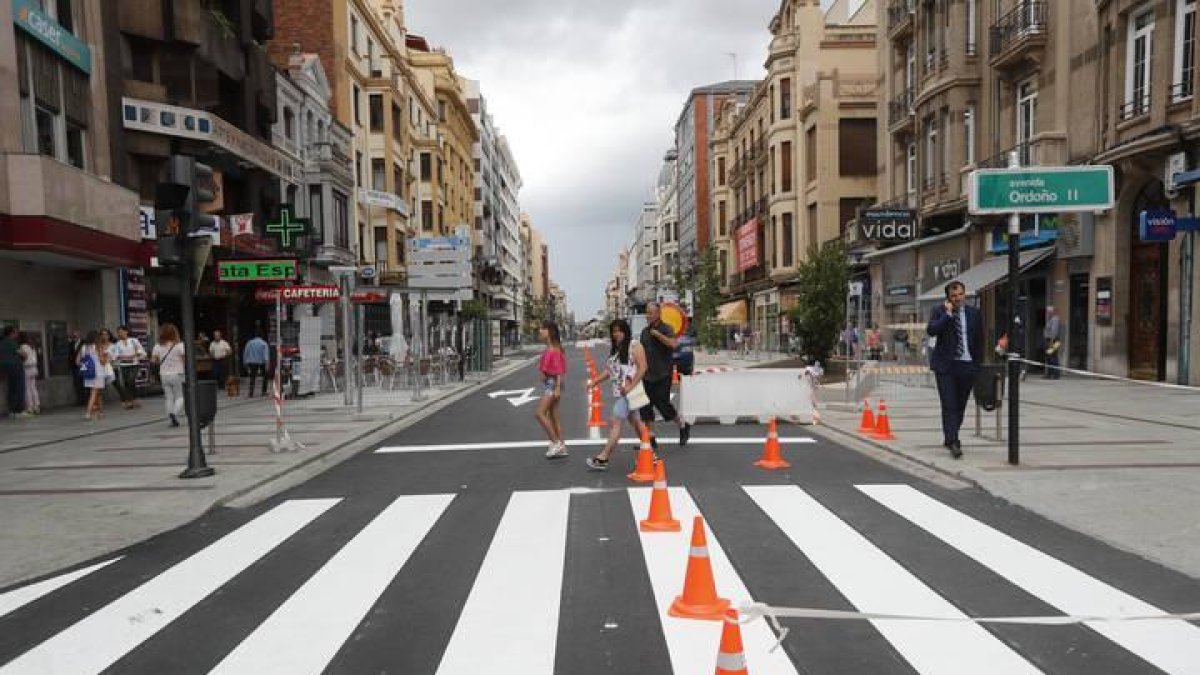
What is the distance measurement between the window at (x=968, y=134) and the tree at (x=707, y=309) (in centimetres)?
2211

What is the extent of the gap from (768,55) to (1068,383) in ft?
96.1

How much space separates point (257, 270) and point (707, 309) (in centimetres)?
3360

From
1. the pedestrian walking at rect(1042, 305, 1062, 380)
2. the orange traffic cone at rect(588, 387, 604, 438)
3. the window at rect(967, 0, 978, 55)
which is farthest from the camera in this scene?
the window at rect(967, 0, 978, 55)

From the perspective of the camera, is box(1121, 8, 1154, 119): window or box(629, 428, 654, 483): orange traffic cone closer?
box(629, 428, 654, 483): orange traffic cone

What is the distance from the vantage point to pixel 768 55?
4225 cm

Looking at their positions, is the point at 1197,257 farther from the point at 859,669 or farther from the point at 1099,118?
the point at 859,669

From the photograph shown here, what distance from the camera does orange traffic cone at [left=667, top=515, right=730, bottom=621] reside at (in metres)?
4.01

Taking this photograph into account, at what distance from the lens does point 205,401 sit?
27.5 ft

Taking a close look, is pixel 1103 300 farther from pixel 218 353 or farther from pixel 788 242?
pixel 788 242

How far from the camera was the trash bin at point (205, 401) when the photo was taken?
325 inches

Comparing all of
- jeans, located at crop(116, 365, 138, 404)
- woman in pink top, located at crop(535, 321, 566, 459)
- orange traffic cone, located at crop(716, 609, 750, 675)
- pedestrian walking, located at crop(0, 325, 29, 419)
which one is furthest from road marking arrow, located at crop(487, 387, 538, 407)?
orange traffic cone, located at crop(716, 609, 750, 675)

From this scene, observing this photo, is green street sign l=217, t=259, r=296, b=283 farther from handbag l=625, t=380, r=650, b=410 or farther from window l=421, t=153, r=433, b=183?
window l=421, t=153, r=433, b=183

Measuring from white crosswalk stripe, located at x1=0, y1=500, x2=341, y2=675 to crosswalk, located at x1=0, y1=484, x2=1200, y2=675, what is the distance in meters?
0.01

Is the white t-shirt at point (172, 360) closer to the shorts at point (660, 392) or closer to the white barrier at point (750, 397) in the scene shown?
the shorts at point (660, 392)
